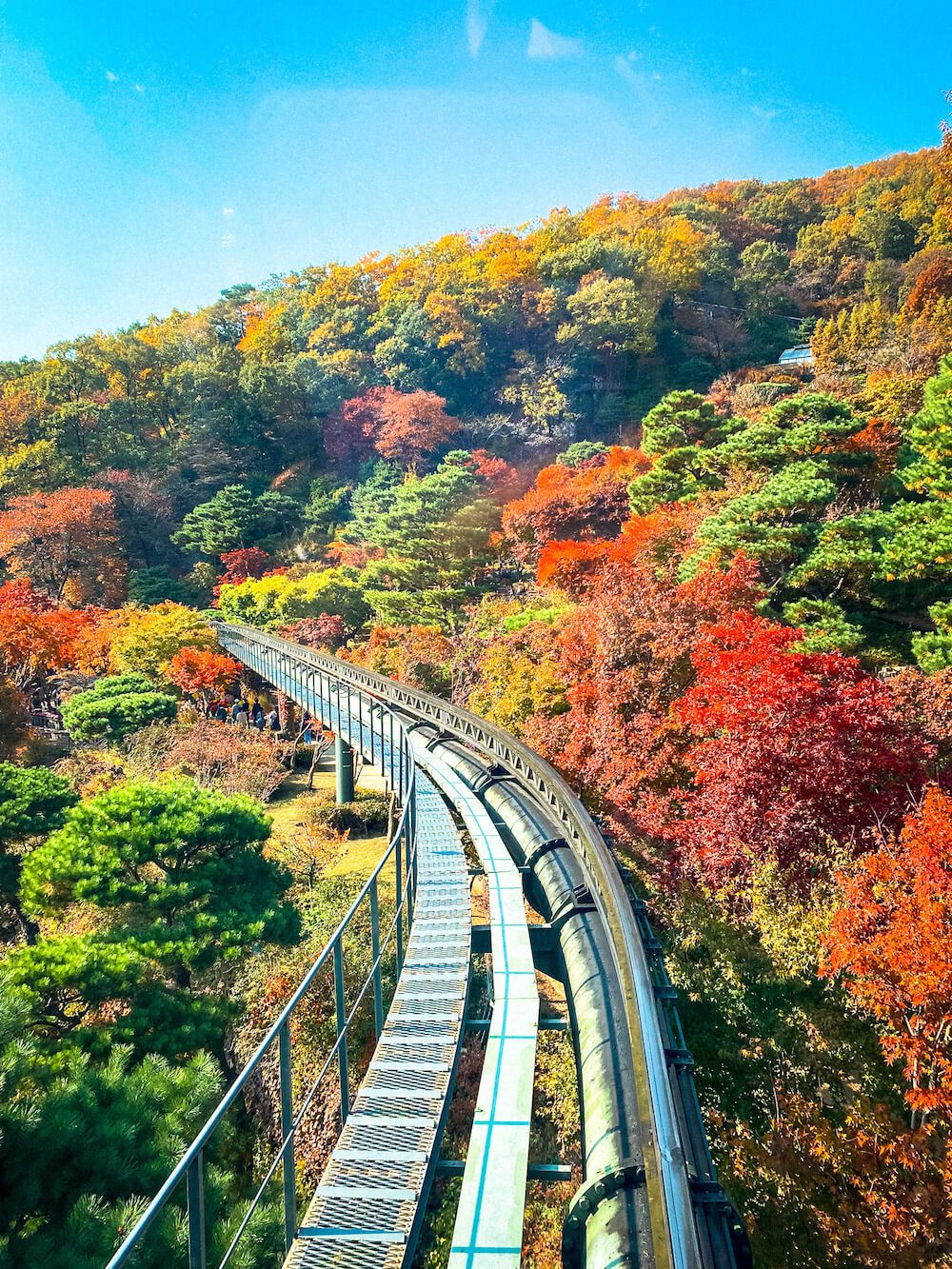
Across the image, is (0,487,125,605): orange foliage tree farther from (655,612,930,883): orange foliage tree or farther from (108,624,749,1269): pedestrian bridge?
(655,612,930,883): orange foliage tree

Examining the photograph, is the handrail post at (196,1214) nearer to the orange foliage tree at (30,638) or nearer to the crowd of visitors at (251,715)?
the crowd of visitors at (251,715)

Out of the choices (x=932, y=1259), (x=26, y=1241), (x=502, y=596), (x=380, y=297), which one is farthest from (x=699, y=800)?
(x=380, y=297)

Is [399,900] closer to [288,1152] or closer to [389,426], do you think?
[288,1152]

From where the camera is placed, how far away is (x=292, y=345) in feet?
152

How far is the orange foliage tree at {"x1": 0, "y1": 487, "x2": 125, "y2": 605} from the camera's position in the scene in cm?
2961

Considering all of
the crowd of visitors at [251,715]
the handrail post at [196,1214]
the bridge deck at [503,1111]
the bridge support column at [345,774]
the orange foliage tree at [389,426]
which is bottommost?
the bridge deck at [503,1111]

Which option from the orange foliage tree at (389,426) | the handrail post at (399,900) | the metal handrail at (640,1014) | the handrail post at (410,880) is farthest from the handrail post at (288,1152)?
the orange foliage tree at (389,426)

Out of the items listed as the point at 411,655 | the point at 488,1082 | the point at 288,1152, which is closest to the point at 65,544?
the point at 411,655

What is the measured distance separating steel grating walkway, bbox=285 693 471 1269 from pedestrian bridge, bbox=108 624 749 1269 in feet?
0.04

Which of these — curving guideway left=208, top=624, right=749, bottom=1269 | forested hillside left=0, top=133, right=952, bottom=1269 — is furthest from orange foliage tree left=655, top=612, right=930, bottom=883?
curving guideway left=208, top=624, right=749, bottom=1269

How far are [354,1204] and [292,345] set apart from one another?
4989 cm

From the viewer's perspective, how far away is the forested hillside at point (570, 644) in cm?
638

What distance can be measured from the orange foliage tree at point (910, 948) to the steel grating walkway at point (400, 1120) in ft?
12.0

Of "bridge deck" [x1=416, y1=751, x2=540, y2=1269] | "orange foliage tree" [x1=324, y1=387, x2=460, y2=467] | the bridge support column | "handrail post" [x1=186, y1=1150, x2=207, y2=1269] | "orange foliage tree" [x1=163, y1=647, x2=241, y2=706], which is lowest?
"bridge deck" [x1=416, y1=751, x2=540, y2=1269]
